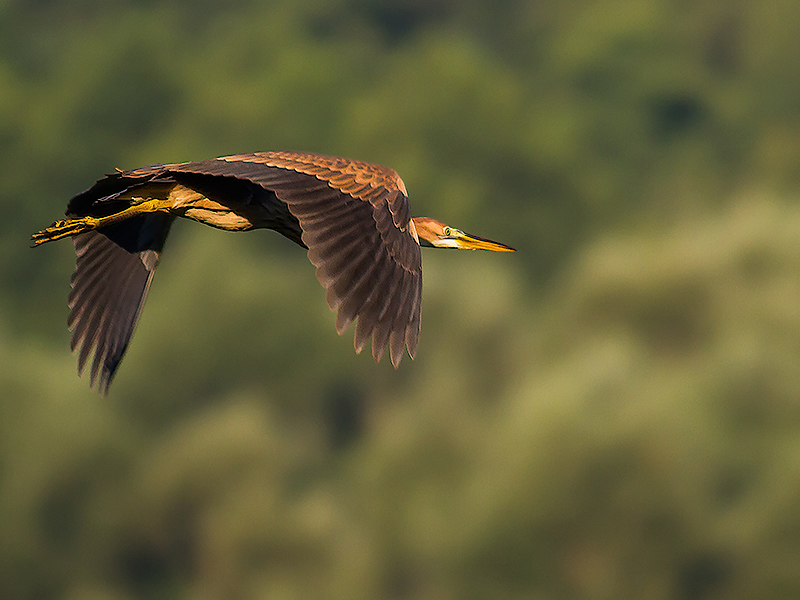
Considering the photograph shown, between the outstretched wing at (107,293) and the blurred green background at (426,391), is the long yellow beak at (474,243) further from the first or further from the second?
the blurred green background at (426,391)

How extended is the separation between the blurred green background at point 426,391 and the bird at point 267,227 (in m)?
10.9

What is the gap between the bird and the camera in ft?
19.6

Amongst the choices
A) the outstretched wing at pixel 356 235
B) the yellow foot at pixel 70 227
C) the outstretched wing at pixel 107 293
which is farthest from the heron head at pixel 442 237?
the yellow foot at pixel 70 227

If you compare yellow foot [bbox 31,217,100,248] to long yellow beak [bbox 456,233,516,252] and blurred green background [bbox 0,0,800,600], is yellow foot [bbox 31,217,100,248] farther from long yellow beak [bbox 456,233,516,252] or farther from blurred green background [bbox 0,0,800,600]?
blurred green background [bbox 0,0,800,600]

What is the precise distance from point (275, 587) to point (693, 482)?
17.5ft

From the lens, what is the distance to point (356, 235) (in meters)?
6.13

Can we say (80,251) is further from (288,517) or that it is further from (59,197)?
(59,197)

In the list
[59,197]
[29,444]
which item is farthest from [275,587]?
[59,197]

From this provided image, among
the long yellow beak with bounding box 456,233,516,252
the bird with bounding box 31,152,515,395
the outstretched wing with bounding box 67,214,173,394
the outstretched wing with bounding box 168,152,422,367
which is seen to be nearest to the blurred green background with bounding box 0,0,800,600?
the long yellow beak with bounding box 456,233,516,252

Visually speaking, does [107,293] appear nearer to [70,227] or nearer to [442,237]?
[70,227]

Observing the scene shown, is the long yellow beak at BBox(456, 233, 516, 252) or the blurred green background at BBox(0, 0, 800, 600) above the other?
the blurred green background at BBox(0, 0, 800, 600)

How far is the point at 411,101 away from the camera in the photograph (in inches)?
1895

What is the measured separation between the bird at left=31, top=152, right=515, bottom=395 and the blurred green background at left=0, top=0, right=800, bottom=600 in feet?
35.6

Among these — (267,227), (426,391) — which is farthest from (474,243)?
(426,391)
